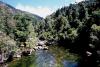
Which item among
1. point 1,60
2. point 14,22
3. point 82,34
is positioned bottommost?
point 1,60

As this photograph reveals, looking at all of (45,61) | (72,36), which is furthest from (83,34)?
(45,61)

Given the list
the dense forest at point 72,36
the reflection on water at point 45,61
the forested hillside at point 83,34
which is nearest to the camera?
the forested hillside at point 83,34

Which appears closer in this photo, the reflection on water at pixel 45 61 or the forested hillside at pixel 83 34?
the forested hillside at pixel 83 34

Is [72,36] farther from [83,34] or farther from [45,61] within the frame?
[45,61]

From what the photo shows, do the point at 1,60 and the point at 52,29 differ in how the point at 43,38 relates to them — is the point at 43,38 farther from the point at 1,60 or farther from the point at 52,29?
the point at 1,60

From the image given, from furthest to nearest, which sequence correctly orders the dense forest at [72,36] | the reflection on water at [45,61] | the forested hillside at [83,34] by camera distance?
the reflection on water at [45,61]
the dense forest at [72,36]
the forested hillside at [83,34]

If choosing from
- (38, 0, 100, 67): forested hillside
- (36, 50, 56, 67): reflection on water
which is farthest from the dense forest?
(36, 50, 56, 67): reflection on water

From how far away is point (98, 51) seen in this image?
4312 cm

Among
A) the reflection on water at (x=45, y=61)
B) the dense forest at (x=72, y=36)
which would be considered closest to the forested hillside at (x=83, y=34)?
the dense forest at (x=72, y=36)

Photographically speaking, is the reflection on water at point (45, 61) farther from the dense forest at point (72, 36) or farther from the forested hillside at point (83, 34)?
the forested hillside at point (83, 34)

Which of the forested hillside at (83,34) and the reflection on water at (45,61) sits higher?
the forested hillside at (83,34)

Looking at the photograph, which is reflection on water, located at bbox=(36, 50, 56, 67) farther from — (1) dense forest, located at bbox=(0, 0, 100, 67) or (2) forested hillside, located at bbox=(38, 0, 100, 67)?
(2) forested hillside, located at bbox=(38, 0, 100, 67)

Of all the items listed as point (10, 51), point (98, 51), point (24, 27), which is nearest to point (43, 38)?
point (24, 27)

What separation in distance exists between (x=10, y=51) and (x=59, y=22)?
2863 inches
